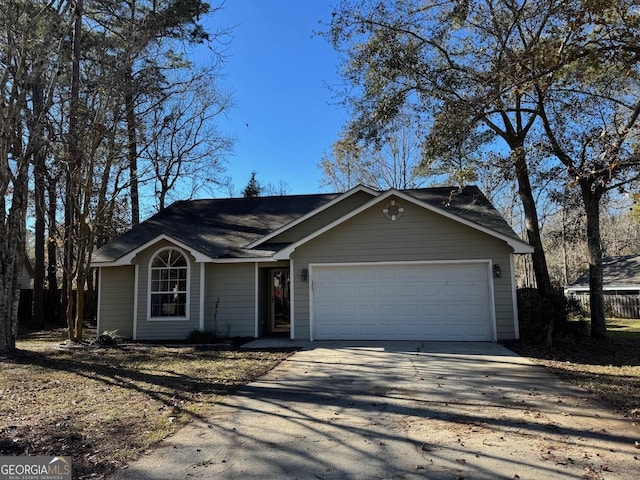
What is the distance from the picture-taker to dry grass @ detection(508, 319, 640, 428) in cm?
622

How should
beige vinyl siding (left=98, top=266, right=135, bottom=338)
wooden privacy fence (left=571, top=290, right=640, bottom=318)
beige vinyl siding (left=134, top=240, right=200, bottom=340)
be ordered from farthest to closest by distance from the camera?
wooden privacy fence (left=571, top=290, right=640, bottom=318) → beige vinyl siding (left=98, top=266, right=135, bottom=338) → beige vinyl siding (left=134, top=240, right=200, bottom=340)

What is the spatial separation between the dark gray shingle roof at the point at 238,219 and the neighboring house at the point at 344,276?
3.7 inches

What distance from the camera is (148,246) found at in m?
13.3

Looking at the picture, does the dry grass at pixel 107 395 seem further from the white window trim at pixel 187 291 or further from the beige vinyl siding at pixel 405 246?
the beige vinyl siding at pixel 405 246

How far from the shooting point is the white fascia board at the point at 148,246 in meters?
13.0

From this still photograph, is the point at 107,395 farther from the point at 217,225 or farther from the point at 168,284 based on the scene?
the point at 217,225

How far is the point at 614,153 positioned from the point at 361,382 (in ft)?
17.6

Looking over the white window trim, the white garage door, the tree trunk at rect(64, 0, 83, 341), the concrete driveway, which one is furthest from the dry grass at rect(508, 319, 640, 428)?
the tree trunk at rect(64, 0, 83, 341)

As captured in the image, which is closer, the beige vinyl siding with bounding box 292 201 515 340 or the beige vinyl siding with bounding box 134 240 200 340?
the beige vinyl siding with bounding box 292 201 515 340

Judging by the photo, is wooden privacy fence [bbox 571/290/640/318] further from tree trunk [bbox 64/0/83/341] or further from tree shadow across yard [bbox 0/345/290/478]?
tree trunk [bbox 64/0/83/341]

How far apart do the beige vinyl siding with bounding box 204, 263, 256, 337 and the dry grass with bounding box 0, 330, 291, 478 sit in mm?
2130

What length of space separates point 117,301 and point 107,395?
810 cm

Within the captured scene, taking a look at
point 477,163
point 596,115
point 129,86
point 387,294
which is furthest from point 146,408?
point 596,115

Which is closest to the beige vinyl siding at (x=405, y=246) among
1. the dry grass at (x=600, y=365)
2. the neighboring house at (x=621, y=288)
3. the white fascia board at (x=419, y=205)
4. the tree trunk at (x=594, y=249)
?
the white fascia board at (x=419, y=205)
